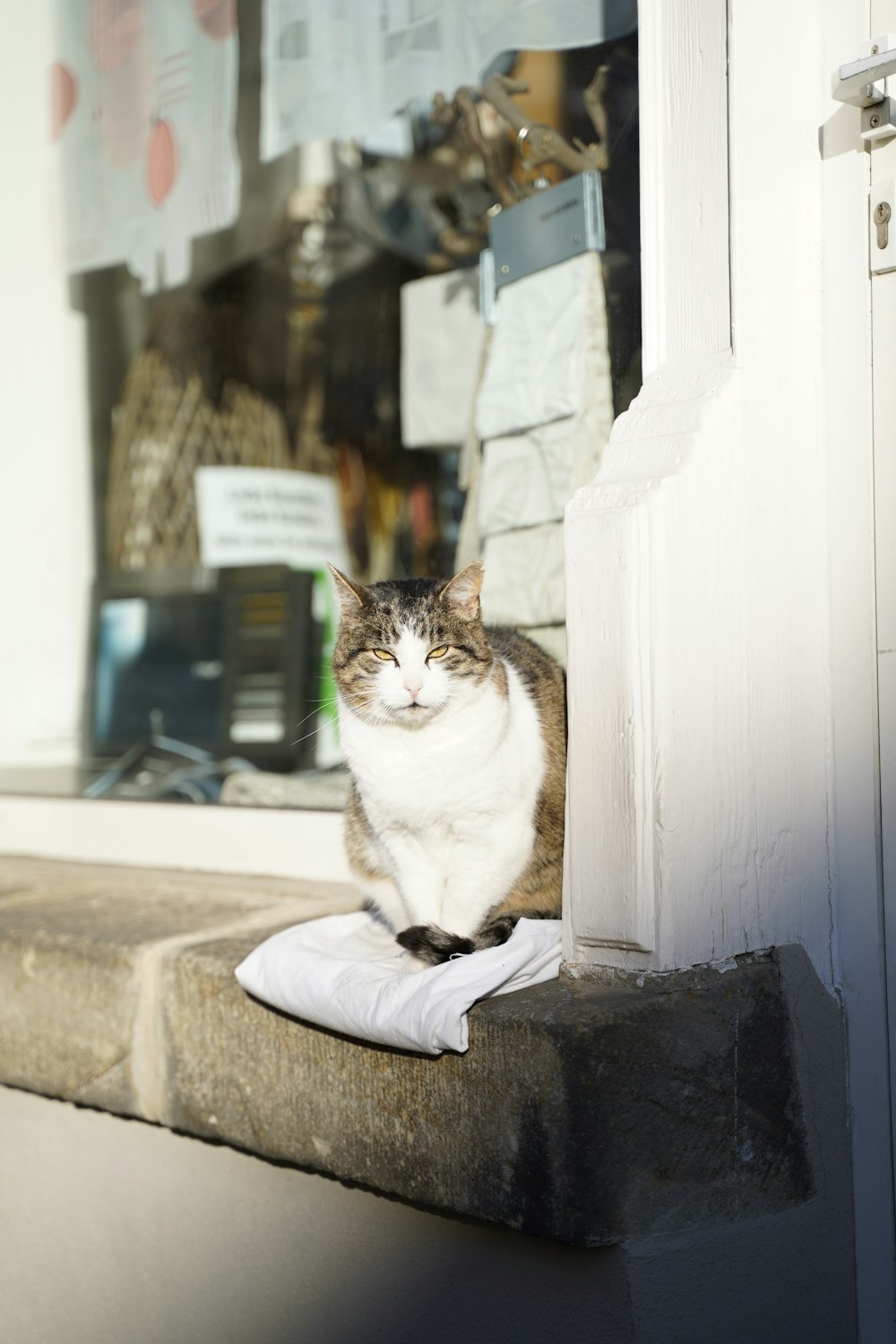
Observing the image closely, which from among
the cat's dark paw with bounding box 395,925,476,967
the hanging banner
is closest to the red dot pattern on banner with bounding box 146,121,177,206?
the hanging banner

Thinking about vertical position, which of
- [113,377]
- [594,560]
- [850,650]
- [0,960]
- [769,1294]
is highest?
[113,377]

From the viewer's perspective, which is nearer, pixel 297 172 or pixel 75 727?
pixel 297 172

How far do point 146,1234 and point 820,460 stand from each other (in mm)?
1502

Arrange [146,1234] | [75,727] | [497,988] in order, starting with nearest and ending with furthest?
[497,988]
[146,1234]
[75,727]

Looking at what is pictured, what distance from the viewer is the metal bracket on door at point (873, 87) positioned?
55.7 inches

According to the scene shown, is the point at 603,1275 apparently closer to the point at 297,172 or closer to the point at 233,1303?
the point at 233,1303

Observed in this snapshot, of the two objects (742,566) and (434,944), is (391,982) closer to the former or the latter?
(434,944)

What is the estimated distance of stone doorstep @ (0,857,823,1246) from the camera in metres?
1.28

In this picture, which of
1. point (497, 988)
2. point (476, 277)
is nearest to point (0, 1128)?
point (497, 988)

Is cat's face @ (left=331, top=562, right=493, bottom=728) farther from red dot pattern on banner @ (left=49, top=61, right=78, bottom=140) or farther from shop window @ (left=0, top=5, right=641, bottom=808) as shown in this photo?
red dot pattern on banner @ (left=49, top=61, right=78, bottom=140)

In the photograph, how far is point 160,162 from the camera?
2912 millimetres

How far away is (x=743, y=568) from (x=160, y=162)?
213cm

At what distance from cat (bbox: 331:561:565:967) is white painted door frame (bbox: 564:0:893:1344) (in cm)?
12

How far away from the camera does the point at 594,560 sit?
142 centimetres
